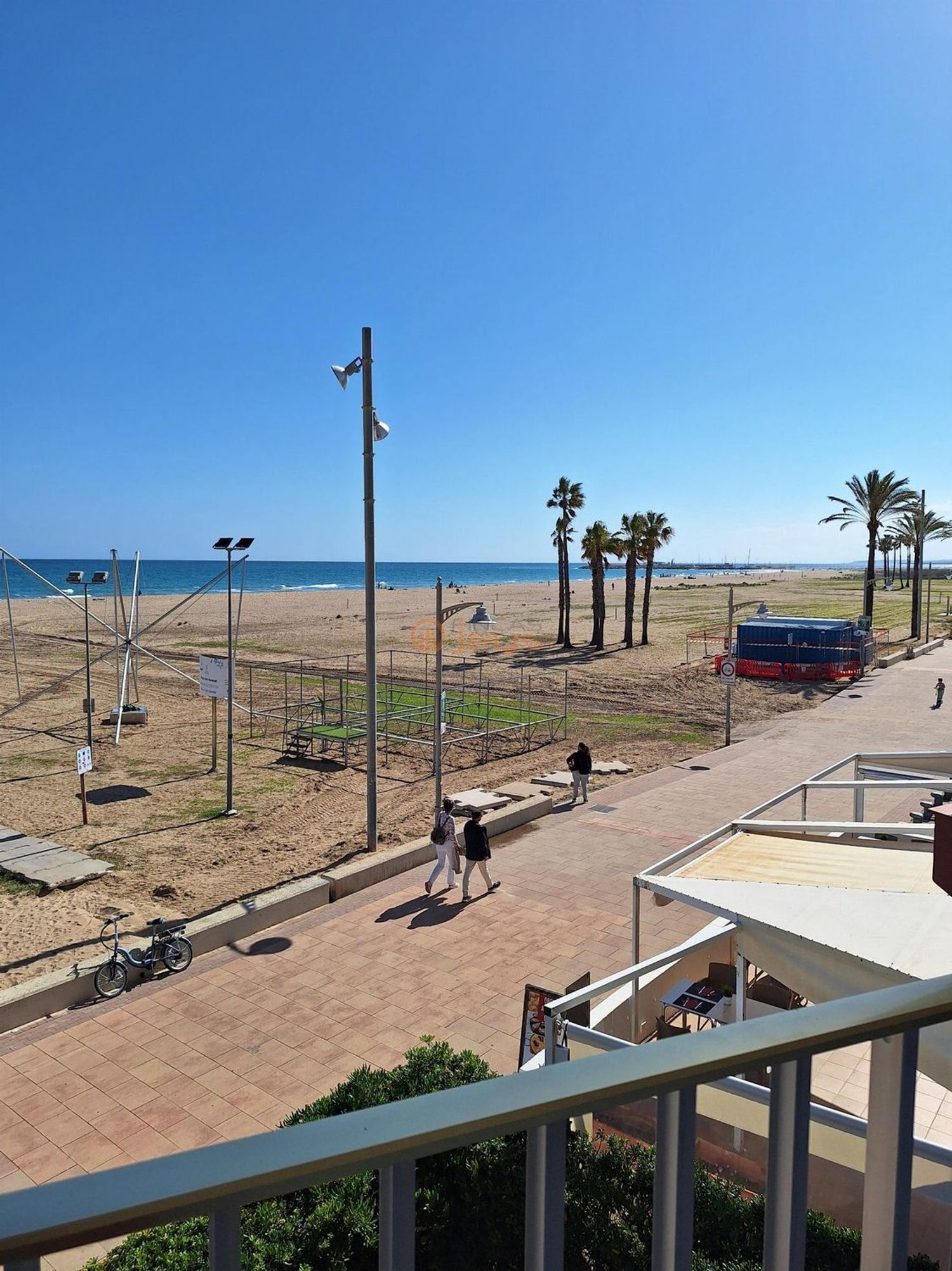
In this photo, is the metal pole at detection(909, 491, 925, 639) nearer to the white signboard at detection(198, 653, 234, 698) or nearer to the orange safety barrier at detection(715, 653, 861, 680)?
the orange safety barrier at detection(715, 653, 861, 680)

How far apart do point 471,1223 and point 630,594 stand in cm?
3934

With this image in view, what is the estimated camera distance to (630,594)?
140ft

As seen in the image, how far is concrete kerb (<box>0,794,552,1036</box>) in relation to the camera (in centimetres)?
874

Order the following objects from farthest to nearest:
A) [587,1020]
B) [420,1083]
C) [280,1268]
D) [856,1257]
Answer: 1. [587,1020]
2. [420,1083]
3. [280,1268]
4. [856,1257]

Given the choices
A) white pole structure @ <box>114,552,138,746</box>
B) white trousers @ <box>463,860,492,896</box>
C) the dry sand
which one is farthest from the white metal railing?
white pole structure @ <box>114,552,138,746</box>

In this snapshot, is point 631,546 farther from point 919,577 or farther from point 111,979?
point 111,979

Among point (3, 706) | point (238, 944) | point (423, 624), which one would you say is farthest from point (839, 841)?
point (423, 624)

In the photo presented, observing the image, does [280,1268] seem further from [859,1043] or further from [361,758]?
[361,758]

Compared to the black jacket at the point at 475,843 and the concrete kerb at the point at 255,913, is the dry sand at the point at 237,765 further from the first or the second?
the black jacket at the point at 475,843

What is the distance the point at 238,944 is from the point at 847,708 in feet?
76.7

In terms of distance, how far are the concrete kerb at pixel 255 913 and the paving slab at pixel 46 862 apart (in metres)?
2.65

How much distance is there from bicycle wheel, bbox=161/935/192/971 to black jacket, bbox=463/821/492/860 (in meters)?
3.77

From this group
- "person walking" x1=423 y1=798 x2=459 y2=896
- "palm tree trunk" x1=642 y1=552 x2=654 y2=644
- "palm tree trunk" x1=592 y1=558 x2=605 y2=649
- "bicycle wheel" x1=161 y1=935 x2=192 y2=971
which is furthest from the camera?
"palm tree trunk" x1=642 y1=552 x2=654 y2=644

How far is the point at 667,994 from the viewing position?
23.6ft
